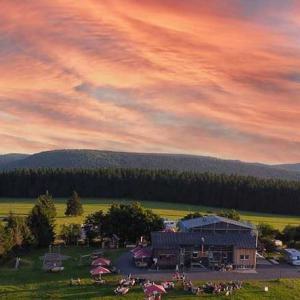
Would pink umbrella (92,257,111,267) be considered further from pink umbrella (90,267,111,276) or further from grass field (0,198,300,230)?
grass field (0,198,300,230)

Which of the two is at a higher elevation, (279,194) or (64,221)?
(279,194)

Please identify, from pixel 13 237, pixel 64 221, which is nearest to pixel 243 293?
pixel 13 237

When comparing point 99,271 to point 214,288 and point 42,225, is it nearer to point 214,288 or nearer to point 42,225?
point 214,288

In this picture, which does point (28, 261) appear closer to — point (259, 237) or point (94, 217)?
point (94, 217)

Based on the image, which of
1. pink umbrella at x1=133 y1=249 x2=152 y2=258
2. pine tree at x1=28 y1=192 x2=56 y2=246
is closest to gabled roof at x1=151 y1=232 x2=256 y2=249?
pink umbrella at x1=133 y1=249 x2=152 y2=258

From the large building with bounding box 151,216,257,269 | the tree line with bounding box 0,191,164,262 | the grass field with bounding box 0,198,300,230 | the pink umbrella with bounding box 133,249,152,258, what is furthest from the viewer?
the grass field with bounding box 0,198,300,230

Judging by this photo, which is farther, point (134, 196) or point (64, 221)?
point (134, 196)

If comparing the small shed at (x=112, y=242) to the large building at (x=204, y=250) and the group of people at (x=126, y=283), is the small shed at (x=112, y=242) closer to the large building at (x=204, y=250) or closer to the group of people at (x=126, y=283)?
the large building at (x=204, y=250)
